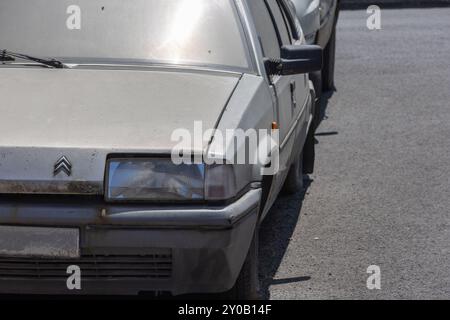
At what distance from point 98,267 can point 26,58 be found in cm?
147

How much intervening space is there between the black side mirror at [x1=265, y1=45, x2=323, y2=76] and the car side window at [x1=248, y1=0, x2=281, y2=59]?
0.48ft

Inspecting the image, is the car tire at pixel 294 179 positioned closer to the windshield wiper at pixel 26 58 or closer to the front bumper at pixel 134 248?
the windshield wiper at pixel 26 58

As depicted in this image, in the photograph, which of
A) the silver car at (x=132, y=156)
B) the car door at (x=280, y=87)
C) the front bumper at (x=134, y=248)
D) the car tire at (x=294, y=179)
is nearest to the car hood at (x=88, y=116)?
the silver car at (x=132, y=156)

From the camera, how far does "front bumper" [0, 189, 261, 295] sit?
4629mm

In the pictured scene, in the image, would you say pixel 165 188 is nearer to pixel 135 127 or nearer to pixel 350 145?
pixel 135 127

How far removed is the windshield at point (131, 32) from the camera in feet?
19.0

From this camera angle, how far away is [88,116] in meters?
5.02

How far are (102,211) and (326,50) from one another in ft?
25.6

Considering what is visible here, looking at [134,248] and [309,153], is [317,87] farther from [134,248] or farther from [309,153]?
[134,248]

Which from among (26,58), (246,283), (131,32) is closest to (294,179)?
(131,32)

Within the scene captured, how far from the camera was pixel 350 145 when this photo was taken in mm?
9766

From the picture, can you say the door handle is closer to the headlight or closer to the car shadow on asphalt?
the car shadow on asphalt

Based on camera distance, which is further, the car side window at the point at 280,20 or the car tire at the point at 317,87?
the car tire at the point at 317,87

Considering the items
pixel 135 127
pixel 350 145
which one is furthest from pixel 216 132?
pixel 350 145
